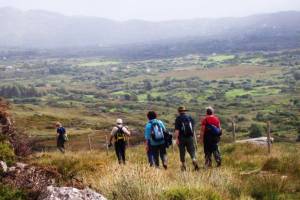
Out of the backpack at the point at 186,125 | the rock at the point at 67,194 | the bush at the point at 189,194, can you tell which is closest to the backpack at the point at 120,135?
the backpack at the point at 186,125

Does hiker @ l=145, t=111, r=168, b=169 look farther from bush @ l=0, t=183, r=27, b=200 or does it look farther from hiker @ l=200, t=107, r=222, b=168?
bush @ l=0, t=183, r=27, b=200

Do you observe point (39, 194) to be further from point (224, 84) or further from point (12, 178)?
point (224, 84)

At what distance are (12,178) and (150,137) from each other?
16.7ft

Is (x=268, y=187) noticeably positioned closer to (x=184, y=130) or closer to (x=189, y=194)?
(x=189, y=194)

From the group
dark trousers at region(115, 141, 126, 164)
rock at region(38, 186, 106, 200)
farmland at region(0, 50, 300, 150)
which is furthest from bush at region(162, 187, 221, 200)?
farmland at region(0, 50, 300, 150)

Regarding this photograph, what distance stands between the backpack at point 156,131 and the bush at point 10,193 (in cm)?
567

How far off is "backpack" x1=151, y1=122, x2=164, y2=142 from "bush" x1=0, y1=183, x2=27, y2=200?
567cm

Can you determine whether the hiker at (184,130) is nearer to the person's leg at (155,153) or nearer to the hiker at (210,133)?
the hiker at (210,133)

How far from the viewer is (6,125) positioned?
13.7m

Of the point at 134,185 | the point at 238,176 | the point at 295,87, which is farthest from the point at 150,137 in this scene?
the point at 295,87

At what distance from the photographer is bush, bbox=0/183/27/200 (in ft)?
23.5

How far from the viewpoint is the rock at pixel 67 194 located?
7000 mm

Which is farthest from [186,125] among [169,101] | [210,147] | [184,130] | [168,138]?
[169,101]

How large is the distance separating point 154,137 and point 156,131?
175 mm
